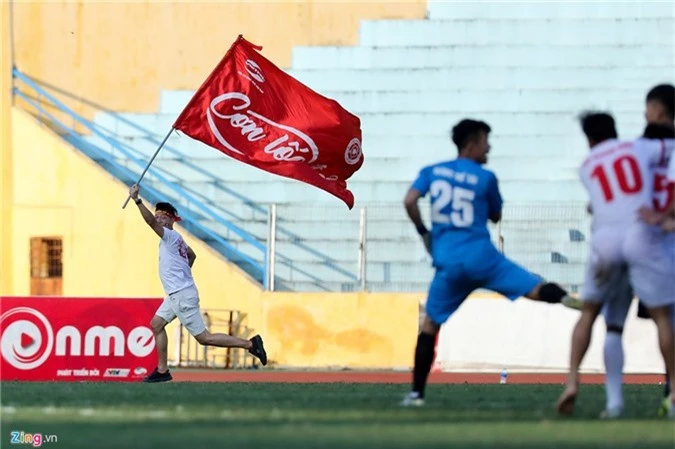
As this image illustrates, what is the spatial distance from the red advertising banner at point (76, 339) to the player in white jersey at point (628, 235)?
9570mm

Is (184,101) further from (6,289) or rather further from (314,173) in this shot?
(314,173)

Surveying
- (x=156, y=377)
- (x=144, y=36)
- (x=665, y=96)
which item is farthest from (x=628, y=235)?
(x=144, y=36)

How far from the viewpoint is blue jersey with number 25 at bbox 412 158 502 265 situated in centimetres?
1054

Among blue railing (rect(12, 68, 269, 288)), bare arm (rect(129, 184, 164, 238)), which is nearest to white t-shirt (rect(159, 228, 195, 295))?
bare arm (rect(129, 184, 164, 238))

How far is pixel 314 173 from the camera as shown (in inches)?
673

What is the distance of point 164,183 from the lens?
2691 centimetres

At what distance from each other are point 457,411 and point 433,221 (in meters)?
1.41

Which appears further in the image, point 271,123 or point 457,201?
point 271,123

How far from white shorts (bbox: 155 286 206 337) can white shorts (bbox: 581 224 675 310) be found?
7299mm

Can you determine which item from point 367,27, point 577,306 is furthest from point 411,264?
point 577,306

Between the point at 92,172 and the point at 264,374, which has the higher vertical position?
the point at 92,172

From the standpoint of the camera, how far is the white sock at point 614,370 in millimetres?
9625

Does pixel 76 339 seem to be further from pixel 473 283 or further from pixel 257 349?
pixel 473 283

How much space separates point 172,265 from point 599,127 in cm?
735
